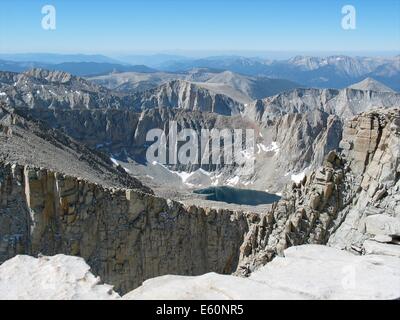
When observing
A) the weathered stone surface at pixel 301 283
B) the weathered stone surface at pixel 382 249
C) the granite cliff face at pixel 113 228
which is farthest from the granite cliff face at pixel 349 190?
the granite cliff face at pixel 113 228

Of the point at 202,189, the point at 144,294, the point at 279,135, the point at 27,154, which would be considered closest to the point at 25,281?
the point at 144,294

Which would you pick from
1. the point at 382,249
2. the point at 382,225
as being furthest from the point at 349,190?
the point at 382,249

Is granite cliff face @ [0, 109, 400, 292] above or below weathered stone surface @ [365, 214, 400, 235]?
below

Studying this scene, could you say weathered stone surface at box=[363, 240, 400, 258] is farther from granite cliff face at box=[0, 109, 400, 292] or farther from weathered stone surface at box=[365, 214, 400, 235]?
weathered stone surface at box=[365, 214, 400, 235]

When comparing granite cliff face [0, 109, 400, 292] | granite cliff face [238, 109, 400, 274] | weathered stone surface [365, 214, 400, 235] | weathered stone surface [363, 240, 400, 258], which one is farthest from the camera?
granite cliff face [0, 109, 400, 292]

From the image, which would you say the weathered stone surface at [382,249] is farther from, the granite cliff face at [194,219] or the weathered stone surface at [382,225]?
→ the weathered stone surface at [382,225]

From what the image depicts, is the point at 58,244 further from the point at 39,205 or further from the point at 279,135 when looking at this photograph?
the point at 279,135

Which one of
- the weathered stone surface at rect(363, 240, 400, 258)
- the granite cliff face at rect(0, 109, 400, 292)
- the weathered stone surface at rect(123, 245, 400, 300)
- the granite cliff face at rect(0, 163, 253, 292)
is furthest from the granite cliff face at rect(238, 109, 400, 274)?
the granite cliff face at rect(0, 163, 253, 292)

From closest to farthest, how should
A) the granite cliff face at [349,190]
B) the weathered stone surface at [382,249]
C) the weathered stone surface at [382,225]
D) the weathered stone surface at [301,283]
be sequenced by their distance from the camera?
1. the weathered stone surface at [301,283]
2. the weathered stone surface at [382,249]
3. the weathered stone surface at [382,225]
4. the granite cliff face at [349,190]

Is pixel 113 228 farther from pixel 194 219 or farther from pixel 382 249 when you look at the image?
pixel 382 249

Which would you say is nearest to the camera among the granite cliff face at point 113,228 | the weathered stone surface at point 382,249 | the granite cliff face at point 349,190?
the weathered stone surface at point 382,249

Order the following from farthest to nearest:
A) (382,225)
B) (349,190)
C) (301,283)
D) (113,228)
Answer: (113,228), (349,190), (382,225), (301,283)
